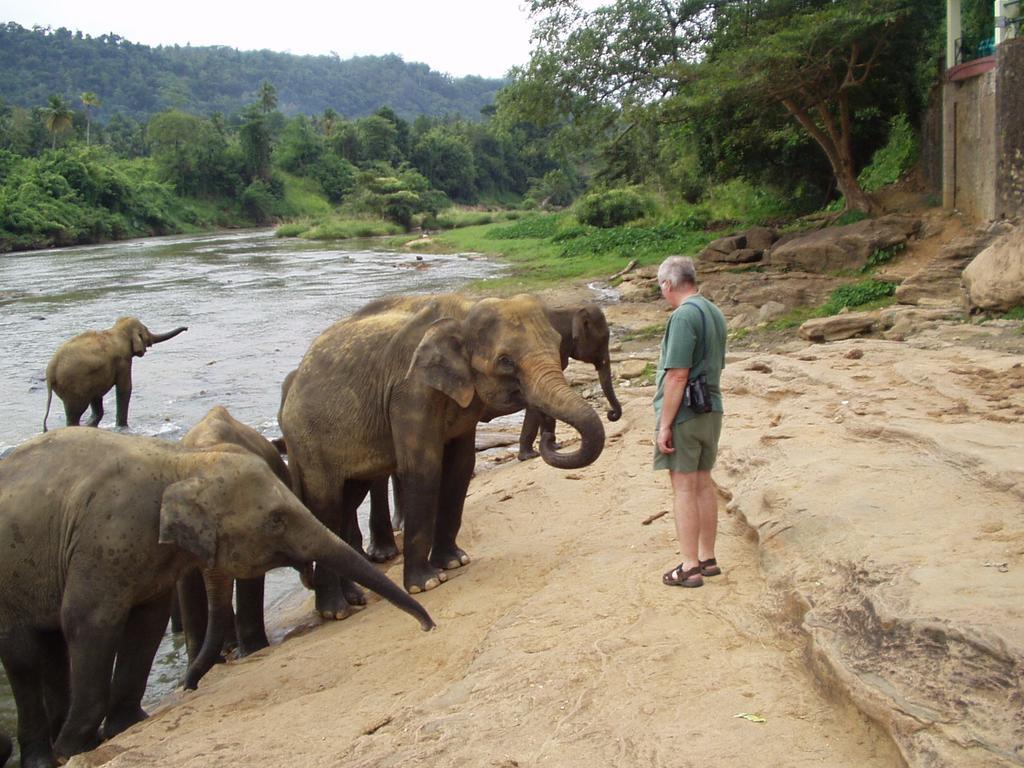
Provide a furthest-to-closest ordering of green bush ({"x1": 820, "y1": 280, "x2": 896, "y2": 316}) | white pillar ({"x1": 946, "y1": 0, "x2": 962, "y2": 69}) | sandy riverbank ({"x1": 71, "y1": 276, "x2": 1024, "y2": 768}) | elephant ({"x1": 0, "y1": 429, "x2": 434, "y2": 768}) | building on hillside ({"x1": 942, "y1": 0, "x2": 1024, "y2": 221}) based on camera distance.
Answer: white pillar ({"x1": 946, "y1": 0, "x2": 962, "y2": 69})
green bush ({"x1": 820, "y1": 280, "x2": 896, "y2": 316})
building on hillside ({"x1": 942, "y1": 0, "x2": 1024, "y2": 221})
elephant ({"x1": 0, "y1": 429, "x2": 434, "y2": 768})
sandy riverbank ({"x1": 71, "y1": 276, "x2": 1024, "y2": 768})

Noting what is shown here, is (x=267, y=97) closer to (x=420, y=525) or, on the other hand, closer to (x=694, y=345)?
(x=420, y=525)

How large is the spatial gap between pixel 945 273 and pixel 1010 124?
2641 mm

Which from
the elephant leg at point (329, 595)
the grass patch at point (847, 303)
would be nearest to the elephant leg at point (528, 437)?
the elephant leg at point (329, 595)

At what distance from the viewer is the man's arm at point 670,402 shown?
5.51 meters

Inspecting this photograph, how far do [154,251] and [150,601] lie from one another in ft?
176

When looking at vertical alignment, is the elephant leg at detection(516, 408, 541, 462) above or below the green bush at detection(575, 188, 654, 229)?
below

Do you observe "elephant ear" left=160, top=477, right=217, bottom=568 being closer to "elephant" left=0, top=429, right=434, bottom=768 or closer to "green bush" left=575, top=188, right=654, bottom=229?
"elephant" left=0, top=429, right=434, bottom=768

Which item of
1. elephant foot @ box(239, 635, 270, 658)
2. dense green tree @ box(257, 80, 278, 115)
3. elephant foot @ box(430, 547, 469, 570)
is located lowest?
elephant foot @ box(239, 635, 270, 658)

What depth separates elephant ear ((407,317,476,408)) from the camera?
6895mm

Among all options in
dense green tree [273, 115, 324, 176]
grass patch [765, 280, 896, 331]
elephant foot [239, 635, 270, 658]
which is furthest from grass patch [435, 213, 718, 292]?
dense green tree [273, 115, 324, 176]

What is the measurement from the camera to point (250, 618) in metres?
7.42

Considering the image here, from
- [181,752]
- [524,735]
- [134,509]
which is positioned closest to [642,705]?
[524,735]

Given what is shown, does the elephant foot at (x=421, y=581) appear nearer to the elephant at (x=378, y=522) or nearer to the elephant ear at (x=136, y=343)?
the elephant at (x=378, y=522)

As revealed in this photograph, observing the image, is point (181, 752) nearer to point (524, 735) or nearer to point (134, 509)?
point (134, 509)
